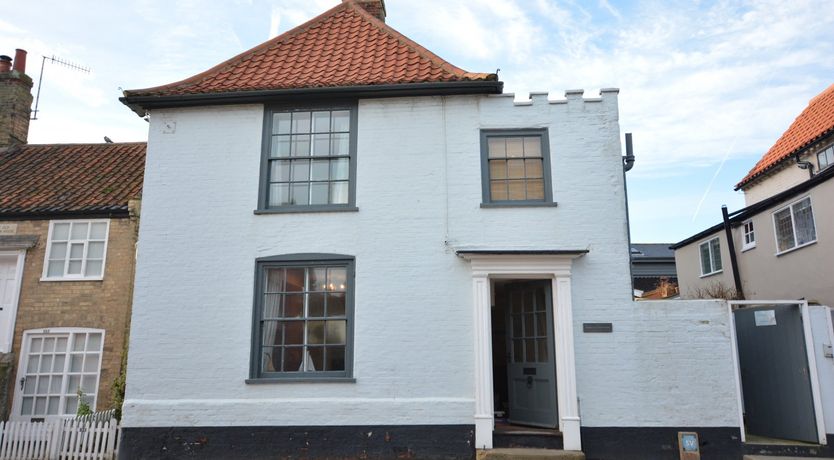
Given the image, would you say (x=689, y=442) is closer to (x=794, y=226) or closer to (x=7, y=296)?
(x=794, y=226)

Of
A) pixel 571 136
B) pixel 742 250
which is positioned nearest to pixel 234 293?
pixel 571 136

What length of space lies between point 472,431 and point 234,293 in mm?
4422

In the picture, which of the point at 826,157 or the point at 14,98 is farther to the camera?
the point at 826,157

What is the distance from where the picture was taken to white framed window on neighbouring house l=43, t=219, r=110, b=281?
13.3 metres

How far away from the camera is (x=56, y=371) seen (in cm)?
1294

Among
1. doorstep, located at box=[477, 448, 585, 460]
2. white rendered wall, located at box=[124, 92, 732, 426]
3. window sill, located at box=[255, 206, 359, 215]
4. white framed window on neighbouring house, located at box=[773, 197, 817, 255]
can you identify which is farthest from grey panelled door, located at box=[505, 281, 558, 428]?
white framed window on neighbouring house, located at box=[773, 197, 817, 255]

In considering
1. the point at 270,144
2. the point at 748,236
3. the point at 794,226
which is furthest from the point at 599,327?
the point at 748,236

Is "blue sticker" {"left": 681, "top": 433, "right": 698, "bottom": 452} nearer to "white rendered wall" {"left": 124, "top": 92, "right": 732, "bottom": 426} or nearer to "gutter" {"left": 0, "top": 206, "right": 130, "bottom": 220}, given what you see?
"white rendered wall" {"left": 124, "top": 92, "right": 732, "bottom": 426}

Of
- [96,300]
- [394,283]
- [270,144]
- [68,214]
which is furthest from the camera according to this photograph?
[68,214]

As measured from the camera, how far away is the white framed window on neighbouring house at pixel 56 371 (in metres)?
12.8

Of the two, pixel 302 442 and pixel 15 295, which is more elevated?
pixel 15 295

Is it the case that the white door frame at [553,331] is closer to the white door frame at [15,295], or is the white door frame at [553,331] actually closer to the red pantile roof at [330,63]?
the red pantile roof at [330,63]

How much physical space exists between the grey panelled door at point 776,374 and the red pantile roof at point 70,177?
503 inches

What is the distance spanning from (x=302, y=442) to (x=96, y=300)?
6.48m
